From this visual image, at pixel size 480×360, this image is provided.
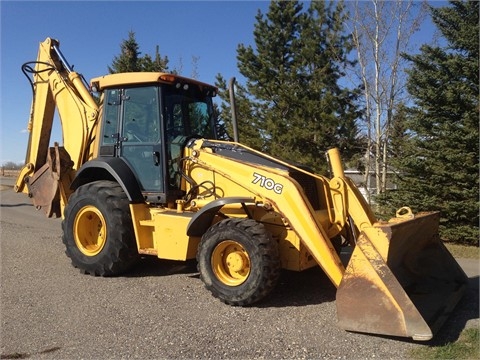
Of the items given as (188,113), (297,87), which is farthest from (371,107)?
(188,113)

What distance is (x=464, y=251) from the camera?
9609 millimetres

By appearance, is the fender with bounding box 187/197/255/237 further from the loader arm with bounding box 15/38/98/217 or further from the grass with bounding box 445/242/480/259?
the grass with bounding box 445/242/480/259

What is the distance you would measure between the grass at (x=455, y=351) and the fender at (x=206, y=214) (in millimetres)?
2372

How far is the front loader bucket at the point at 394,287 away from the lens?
4.23 meters

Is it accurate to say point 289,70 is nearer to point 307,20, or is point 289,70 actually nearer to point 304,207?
point 307,20

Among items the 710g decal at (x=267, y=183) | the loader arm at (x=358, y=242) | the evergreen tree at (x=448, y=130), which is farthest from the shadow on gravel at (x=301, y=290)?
the evergreen tree at (x=448, y=130)

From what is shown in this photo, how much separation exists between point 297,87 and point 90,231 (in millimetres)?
10848

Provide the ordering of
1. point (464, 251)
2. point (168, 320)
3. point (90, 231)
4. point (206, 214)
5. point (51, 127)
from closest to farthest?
point (168, 320) < point (206, 214) < point (90, 231) < point (51, 127) < point (464, 251)

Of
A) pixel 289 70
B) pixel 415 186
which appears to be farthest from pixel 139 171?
pixel 289 70

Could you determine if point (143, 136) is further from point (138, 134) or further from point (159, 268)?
point (159, 268)

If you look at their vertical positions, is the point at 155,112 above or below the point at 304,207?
above

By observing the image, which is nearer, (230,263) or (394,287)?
(394,287)

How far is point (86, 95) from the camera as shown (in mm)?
7660

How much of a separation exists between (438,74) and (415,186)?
2600 millimetres
